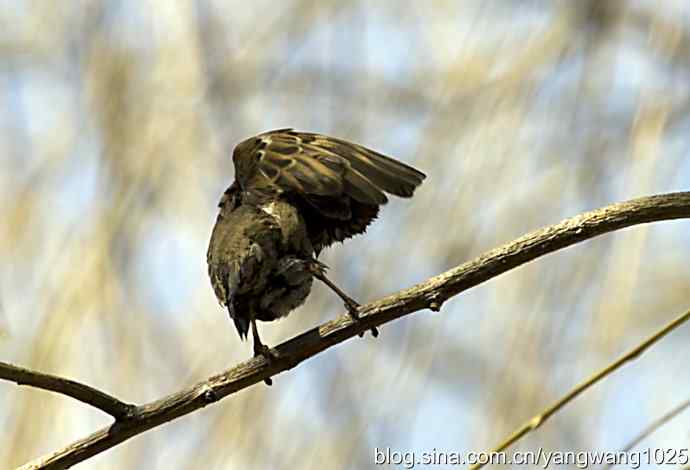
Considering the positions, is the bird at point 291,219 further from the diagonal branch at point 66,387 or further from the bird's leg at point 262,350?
the diagonal branch at point 66,387

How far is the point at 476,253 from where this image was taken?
1326 millimetres

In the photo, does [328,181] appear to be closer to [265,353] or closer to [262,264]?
[262,264]

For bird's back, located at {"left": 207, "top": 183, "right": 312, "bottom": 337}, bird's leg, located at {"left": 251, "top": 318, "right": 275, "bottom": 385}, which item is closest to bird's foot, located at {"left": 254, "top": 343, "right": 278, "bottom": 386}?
bird's leg, located at {"left": 251, "top": 318, "right": 275, "bottom": 385}

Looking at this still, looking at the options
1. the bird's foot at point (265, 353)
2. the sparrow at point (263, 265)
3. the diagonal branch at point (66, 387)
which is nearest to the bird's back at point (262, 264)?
the sparrow at point (263, 265)

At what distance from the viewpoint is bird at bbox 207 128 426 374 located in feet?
3.66

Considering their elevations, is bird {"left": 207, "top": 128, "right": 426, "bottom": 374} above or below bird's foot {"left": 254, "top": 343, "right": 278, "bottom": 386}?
above

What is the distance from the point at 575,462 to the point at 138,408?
518 millimetres

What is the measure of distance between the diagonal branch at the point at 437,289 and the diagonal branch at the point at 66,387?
1cm

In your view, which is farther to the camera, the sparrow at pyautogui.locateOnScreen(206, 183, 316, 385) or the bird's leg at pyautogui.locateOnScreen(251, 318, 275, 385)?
the sparrow at pyautogui.locateOnScreen(206, 183, 316, 385)

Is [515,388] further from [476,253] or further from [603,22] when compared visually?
[603,22]

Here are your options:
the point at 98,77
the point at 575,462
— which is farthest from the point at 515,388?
the point at 98,77

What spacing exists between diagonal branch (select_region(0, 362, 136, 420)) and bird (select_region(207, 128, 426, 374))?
0.20 meters

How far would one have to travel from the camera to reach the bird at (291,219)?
1116 millimetres

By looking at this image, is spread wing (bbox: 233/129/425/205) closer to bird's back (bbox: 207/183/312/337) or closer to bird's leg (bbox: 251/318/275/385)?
bird's back (bbox: 207/183/312/337)
